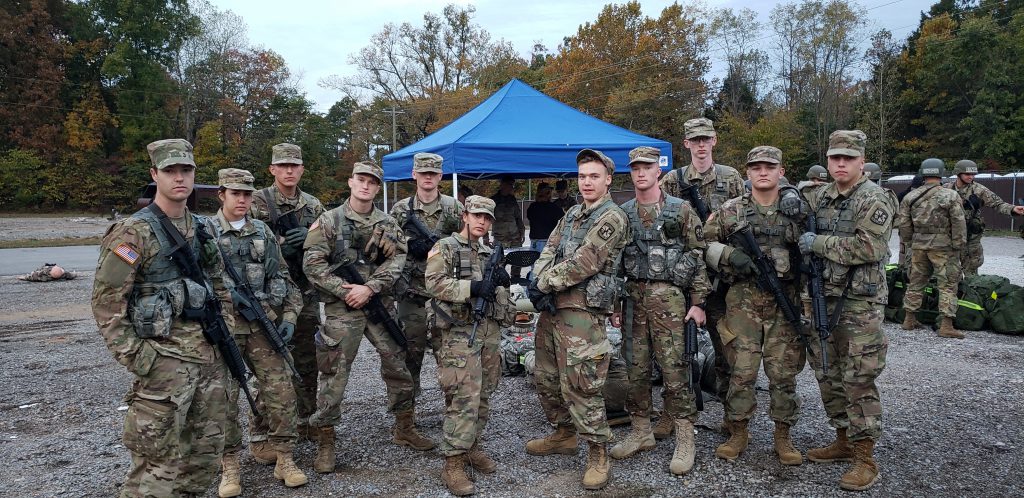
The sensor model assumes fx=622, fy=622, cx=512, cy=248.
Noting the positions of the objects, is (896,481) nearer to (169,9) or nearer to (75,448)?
(75,448)

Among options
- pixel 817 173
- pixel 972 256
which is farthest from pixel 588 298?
pixel 972 256

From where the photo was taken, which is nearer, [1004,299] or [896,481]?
[896,481]

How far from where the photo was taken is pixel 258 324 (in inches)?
160

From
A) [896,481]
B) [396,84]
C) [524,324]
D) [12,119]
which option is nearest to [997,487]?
[896,481]

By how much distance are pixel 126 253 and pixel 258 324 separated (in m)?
1.13

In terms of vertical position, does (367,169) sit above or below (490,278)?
above

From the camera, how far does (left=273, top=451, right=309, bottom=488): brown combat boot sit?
4.03m

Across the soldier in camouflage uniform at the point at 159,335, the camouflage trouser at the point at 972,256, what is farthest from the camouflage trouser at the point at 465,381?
the camouflage trouser at the point at 972,256

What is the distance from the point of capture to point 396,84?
43.3m

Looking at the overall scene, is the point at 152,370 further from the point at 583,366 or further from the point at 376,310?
the point at 583,366

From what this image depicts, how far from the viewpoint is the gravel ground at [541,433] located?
13.1ft

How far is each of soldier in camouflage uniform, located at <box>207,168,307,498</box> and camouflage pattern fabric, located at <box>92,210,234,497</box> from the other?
0.60 m

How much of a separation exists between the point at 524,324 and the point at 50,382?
4935mm

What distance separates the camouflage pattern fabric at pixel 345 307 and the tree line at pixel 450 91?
27.8 metres
